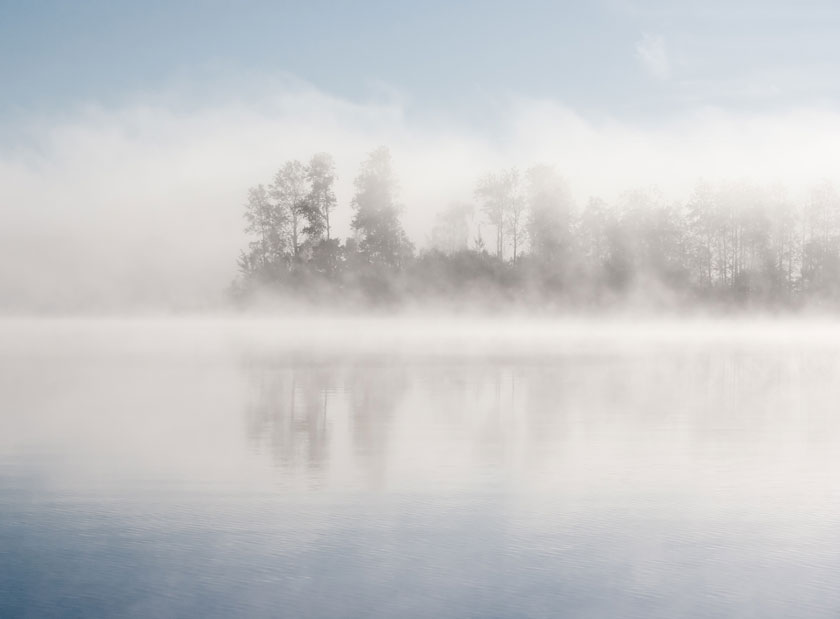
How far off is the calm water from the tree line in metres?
68.4

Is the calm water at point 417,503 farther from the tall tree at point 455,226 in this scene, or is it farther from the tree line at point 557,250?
the tall tree at point 455,226

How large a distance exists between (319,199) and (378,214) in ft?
16.9

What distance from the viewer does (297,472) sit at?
1120cm

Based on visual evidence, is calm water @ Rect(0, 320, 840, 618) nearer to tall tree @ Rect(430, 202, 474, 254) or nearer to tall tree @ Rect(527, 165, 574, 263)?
tall tree @ Rect(527, 165, 574, 263)

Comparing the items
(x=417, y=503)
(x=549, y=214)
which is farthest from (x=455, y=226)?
(x=417, y=503)

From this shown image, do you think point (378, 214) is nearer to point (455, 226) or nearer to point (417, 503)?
point (455, 226)

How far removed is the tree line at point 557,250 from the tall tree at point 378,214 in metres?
0.08

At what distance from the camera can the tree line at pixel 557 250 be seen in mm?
88938

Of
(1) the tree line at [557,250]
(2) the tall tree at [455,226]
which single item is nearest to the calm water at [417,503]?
(1) the tree line at [557,250]

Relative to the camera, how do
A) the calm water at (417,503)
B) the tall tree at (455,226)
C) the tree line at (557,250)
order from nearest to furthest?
the calm water at (417,503) < the tree line at (557,250) < the tall tree at (455,226)

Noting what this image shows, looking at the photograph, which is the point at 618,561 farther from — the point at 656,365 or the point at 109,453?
the point at 656,365

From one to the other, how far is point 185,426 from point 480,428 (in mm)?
4231

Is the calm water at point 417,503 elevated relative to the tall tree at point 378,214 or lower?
lower

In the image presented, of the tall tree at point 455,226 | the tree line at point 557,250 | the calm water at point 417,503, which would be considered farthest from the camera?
the tall tree at point 455,226
